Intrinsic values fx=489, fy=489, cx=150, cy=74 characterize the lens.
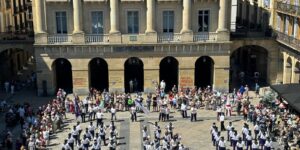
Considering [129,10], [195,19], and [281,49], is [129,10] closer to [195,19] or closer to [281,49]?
[195,19]

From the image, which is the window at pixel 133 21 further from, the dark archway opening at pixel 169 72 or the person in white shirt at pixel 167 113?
the person in white shirt at pixel 167 113

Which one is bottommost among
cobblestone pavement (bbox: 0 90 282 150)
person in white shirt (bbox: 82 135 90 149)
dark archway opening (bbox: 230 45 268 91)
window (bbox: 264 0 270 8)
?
cobblestone pavement (bbox: 0 90 282 150)

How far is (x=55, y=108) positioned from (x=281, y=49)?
→ 87.9 ft

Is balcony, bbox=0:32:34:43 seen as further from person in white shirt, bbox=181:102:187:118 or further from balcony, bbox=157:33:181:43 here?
person in white shirt, bbox=181:102:187:118

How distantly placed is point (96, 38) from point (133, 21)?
460 centimetres

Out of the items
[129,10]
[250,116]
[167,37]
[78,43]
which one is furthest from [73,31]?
[250,116]

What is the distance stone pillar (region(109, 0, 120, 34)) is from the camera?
54156 millimetres

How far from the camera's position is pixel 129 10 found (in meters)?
55.0

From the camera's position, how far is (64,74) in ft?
200

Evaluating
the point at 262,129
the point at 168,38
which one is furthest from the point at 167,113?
the point at 168,38

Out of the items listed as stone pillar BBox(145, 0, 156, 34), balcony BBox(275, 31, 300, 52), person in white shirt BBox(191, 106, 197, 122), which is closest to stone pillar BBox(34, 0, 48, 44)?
stone pillar BBox(145, 0, 156, 34)

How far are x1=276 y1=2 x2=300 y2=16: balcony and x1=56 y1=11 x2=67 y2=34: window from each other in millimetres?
24869

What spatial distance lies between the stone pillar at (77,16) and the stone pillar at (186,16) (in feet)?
37.7

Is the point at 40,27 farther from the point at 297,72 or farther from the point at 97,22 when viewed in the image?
the point at 297,72
